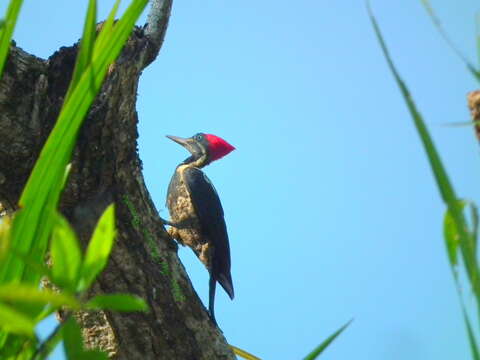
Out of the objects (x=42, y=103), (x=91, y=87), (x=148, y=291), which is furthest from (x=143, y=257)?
(x=91, y=87)

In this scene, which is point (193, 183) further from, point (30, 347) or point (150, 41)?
point (30, 347)

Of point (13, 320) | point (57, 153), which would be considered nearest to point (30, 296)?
point (13, 320)

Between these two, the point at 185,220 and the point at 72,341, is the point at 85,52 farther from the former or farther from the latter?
the point at 185,220

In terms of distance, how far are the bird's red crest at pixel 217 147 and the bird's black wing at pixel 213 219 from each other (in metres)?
0.40

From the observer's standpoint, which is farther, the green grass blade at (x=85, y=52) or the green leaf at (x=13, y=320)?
the green grass blade at (x=85, y=52)

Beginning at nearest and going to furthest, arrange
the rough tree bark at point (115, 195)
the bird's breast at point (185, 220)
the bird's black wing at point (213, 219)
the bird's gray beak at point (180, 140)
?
the rough tree bark at point (115, 195) < the bird's black wing at point (213, 219) < the bird's breast at point (185, 220) < the bird's gray beak at point (180, 140)

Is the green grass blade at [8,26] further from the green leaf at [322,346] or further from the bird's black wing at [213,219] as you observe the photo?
the bird's black wing at [213,219]

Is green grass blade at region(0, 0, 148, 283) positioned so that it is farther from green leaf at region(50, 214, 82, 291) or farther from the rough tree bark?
the rough tree bark

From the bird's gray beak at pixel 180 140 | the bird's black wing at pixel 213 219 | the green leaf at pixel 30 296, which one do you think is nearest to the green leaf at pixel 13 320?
the green leaf at pixel 30 296

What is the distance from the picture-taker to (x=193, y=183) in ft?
14.8

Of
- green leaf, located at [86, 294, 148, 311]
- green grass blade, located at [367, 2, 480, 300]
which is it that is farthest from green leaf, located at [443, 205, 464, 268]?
green leaf, located at [86, 294, 148, 311]

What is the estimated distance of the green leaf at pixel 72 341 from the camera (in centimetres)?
42

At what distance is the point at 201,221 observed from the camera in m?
4.23

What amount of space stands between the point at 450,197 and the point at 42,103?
1.66 meters
